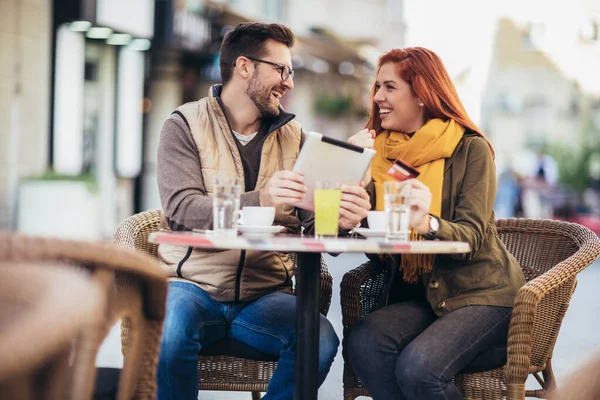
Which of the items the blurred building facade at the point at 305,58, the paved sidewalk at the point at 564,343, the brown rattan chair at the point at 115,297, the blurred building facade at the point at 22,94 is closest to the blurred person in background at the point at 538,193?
the blurred building facade at the point at 305,58

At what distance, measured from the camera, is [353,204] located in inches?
104

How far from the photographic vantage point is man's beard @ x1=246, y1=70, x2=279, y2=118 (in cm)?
318

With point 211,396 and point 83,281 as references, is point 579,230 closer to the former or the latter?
point 211,396

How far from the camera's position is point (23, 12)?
1070 cm

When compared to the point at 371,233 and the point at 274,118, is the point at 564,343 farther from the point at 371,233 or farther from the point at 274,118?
the point at 371,233

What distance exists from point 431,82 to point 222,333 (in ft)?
3.77

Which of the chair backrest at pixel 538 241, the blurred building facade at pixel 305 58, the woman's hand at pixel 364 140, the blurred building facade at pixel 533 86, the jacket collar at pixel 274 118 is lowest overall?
the chair backrest at pixel 538 241

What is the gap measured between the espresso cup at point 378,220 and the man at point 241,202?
0.12 feet

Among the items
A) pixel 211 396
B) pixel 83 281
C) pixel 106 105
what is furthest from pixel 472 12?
pixel 83 281

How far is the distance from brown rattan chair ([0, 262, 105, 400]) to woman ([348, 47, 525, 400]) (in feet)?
5.02

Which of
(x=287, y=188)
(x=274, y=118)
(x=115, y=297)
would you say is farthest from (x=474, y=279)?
(x=115, y=297)

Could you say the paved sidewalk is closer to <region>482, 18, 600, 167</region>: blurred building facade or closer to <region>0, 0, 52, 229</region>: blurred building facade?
<region>0, 0, 52, 229</region>: blurred building facade

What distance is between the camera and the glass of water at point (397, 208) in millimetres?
2438

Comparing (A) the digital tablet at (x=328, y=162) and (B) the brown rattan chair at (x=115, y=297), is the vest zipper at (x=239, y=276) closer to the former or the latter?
(A) the digital tablet at (x=328, y=162)
